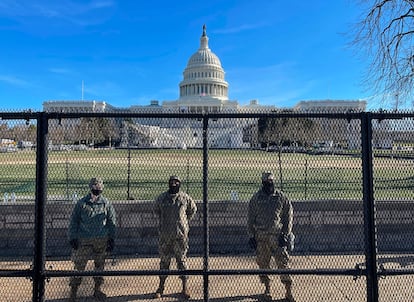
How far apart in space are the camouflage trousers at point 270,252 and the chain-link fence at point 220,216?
10 cm

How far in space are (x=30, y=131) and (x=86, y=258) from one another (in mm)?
1803

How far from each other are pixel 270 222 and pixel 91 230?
2.39 metres

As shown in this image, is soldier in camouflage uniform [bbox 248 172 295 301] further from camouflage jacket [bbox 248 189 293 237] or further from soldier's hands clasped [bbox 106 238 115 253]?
soldier's hands clasped [bbox 106 238 115 253]

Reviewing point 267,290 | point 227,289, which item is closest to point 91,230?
point 227,289

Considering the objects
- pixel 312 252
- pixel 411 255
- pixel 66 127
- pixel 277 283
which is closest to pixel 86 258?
pixel 66 127

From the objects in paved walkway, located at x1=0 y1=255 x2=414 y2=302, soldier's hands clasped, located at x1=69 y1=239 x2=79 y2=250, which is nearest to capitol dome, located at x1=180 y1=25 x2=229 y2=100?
paved walkway, located at x1=0 y1=255 x2=414 y2=302

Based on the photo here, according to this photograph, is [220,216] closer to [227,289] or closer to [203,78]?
[227,289]

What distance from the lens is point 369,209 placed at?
427 centimetres

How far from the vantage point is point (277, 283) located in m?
5.86

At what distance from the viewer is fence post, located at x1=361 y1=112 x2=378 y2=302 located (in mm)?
4215

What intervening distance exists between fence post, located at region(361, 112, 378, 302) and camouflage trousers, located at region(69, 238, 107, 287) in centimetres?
330

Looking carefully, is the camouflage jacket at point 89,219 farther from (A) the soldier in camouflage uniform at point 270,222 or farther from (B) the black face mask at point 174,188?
(A) the soldier in camouflage uniform at point 270,222

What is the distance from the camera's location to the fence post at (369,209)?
421 centimetres

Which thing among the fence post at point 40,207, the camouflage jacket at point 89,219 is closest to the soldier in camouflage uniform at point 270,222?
the camouflage jacket at point 89,219
